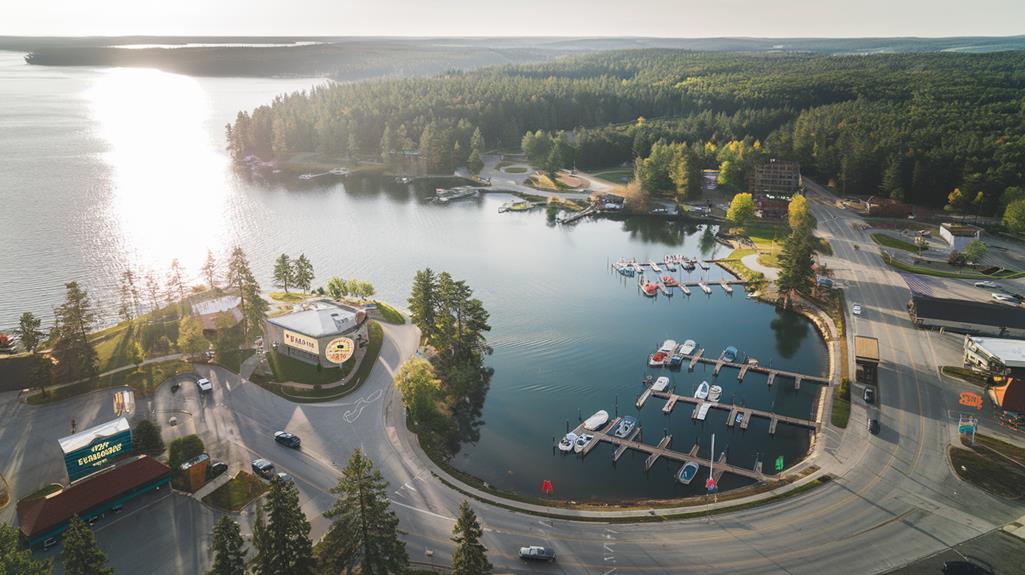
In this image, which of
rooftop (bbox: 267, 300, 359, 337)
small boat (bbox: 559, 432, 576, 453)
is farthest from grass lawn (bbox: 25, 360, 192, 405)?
small boat (bbox: 559, 432, 576, 453)

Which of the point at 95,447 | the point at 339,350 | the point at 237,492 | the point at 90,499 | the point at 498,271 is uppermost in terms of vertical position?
the point at 339,350

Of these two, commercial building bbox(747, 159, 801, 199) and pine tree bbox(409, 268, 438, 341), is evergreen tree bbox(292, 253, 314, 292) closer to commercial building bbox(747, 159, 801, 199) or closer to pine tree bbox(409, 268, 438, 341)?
pine tree bbox(409, 268, 438, 341)

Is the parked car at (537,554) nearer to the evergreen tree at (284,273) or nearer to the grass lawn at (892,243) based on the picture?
the evergreen tree at (284,273)

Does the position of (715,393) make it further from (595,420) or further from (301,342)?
(301,342)

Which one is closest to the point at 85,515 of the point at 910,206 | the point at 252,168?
the point at 910,206

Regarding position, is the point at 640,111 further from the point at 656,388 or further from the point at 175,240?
the point at 656,388

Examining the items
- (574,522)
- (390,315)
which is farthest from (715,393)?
(390,315)
